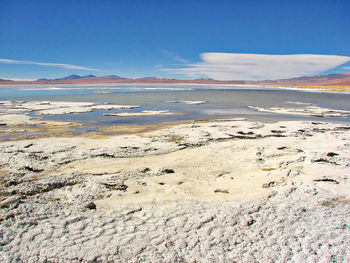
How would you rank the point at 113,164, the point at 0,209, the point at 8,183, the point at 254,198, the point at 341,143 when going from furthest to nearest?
the point at 341,143, the point at 113,164, the point at 8,183, the point at 254,198, the point at 0,209

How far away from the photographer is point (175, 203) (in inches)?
132

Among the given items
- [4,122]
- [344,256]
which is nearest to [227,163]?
[344,256]

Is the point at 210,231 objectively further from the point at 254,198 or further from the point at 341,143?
the point at 341,143

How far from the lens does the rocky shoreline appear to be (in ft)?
8.14

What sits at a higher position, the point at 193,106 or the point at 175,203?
the point at 193,106

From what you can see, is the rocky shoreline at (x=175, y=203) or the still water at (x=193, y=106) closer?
the rocky shoreline at (x=175, y=203)

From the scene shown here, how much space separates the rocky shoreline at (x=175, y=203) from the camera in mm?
2482

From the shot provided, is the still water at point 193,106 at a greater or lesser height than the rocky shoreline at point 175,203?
greater

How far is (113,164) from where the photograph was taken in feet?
16.1

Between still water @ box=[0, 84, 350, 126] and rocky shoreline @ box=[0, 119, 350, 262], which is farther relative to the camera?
still water @ box=[0, 84, 350, 126]

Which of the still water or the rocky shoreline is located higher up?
the still water

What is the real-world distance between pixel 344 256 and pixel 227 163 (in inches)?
106

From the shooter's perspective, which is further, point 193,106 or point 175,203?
point 193,106

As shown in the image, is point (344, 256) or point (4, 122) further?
point (4, 122)
